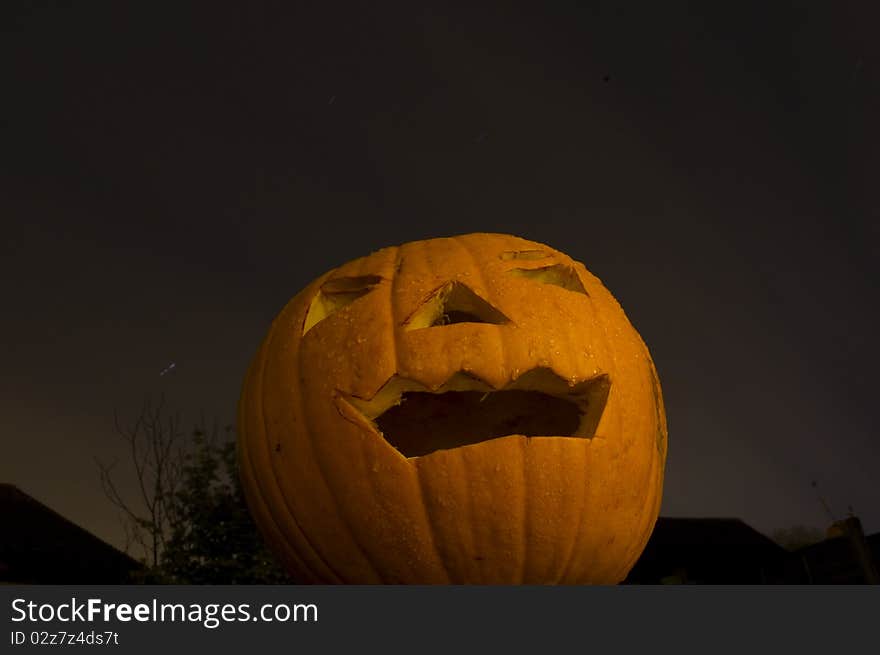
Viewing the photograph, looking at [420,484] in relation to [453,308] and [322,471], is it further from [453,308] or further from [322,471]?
[453,308]

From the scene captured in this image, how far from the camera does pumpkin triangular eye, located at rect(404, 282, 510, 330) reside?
168 cm

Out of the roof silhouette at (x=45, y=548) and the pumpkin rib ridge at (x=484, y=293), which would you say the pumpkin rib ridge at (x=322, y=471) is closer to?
the pumpkin rib ridge at (x=484, y=293)

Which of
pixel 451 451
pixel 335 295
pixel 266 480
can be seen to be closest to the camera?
pixel 451 451

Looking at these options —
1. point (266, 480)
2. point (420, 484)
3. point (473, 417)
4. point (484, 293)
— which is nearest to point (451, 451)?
point (420, 484)

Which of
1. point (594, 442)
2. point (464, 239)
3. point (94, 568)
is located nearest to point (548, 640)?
point (594, 442)

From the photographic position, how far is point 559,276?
1.93 meters

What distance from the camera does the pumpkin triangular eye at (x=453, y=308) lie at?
5.50 ft

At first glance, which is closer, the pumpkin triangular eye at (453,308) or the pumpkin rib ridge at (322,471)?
the pumpkin rib ridge at (322,471)

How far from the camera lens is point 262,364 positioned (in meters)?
1.88

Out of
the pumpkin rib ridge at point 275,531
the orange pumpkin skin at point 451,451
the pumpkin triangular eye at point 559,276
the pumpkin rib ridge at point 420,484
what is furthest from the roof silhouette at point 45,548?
the pumpkin triangular eye at point 559,276

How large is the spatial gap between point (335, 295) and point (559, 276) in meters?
0.72

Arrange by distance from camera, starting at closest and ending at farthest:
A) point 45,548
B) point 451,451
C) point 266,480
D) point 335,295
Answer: point 451,451
point 266,480
point 335,295
point 45,548

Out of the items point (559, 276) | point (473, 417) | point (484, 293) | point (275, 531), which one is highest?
point (559, 276)

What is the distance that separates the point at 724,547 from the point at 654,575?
1101 mm
